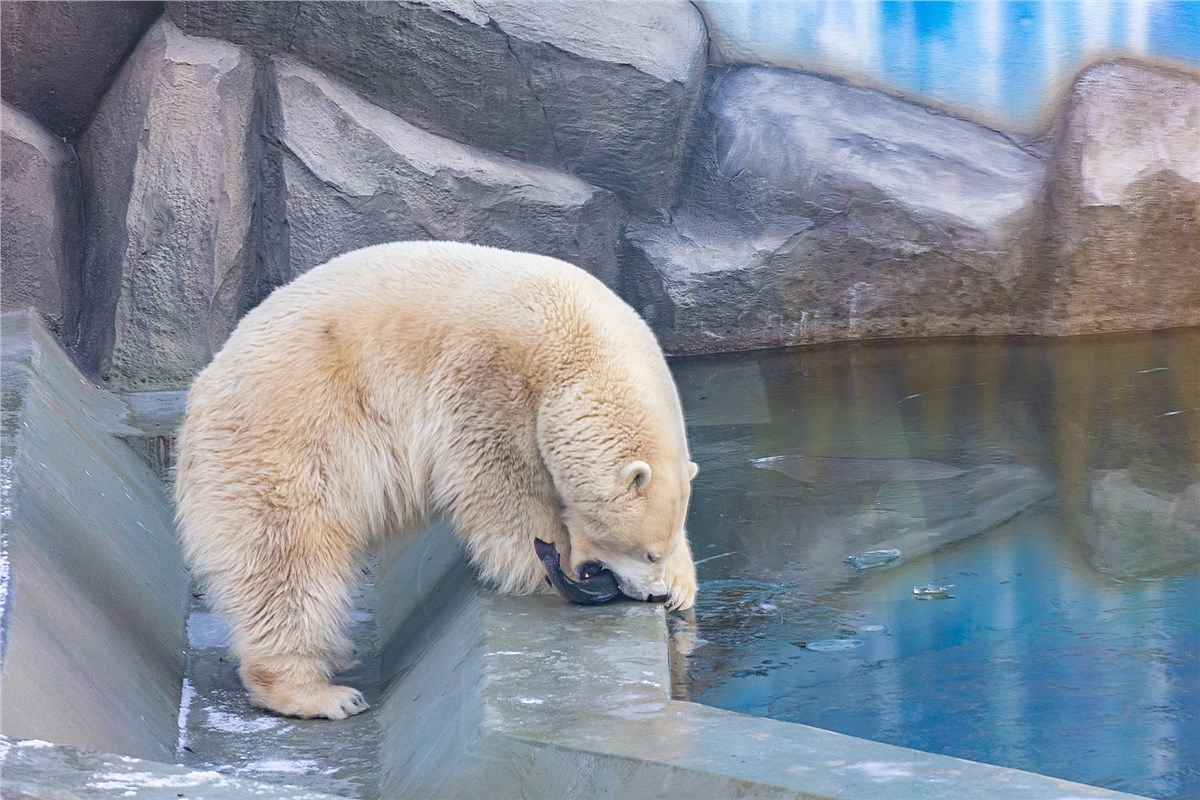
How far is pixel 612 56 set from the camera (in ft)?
23.5

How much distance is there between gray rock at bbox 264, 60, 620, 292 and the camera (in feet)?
22.0

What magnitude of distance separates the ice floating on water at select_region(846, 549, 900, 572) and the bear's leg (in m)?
1.84

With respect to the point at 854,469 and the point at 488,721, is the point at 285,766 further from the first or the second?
the point at 854,469

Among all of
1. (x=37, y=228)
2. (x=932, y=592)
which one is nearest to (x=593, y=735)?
(x=932, y=592)

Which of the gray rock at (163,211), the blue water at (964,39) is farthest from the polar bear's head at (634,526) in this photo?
the blue water at (964,39)

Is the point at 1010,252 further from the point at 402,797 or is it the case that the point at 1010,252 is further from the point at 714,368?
the point at 402,797

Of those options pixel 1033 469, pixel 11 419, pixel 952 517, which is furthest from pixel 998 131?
pixel 11 419

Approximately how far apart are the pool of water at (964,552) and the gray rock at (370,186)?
1462 mm

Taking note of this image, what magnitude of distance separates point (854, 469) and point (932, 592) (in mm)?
1435

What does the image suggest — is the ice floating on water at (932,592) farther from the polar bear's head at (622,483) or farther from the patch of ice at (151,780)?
the patch of ice at (151,780)

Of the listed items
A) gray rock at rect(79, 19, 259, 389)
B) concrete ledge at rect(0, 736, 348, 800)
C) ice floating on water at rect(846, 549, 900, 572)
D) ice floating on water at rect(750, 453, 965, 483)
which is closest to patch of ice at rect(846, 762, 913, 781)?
concrete ledge at rect(0, 736, 348, 800)

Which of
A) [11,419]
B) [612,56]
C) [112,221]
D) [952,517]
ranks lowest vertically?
[952,517]

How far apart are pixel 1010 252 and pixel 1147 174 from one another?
96 centimetres

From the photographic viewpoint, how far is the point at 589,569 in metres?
3.71
